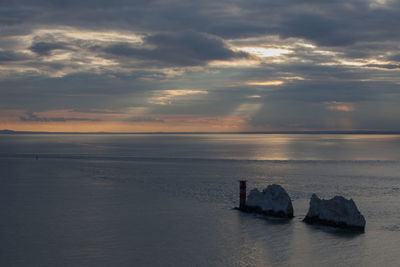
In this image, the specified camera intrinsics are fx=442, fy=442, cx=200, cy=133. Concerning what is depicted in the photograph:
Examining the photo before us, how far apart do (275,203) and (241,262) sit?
9750 mm

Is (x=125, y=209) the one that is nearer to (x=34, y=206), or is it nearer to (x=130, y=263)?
(x=34, y=206)

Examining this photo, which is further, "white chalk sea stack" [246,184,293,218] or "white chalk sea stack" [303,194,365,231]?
"white chalk sea stack" [246,184,293,218]

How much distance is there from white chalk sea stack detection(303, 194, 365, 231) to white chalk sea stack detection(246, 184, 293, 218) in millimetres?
2069

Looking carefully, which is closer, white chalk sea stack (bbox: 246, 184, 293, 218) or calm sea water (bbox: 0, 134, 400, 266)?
calm sea water (bbox: 0, 134, 400, 266)

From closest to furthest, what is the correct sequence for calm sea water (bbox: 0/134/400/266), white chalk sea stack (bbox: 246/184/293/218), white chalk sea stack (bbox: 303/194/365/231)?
calm sea water (bbox: 0/134/400/266) → white chalk sea stack (bbox: 303/194/365/231) → white chalk sea stack (bbox: 246/184/293/218)

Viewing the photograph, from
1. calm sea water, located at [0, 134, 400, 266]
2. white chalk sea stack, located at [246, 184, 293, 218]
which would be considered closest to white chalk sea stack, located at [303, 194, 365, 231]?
calm sea water, located at [0, 134, 400, 266]

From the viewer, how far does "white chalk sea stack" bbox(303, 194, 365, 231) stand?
24.6 meters

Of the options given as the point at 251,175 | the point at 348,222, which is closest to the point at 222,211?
the point at 348,222

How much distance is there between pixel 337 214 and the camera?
25172mm

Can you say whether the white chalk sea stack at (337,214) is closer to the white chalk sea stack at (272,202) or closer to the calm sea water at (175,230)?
the calm sea water at (175,230)

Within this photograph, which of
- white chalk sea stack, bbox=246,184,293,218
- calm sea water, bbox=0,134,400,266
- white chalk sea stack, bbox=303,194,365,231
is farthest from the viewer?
white chalk sea stack, bbox=246,184,293,218

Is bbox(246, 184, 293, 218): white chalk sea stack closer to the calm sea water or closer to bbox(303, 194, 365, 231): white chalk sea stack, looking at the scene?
the calm sea water

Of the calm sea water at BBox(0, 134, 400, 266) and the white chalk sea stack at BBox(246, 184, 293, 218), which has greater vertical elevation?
the white chalk sea stack at BBox(246, 184, 293, 218)

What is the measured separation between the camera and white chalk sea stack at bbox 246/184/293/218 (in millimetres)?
28094
